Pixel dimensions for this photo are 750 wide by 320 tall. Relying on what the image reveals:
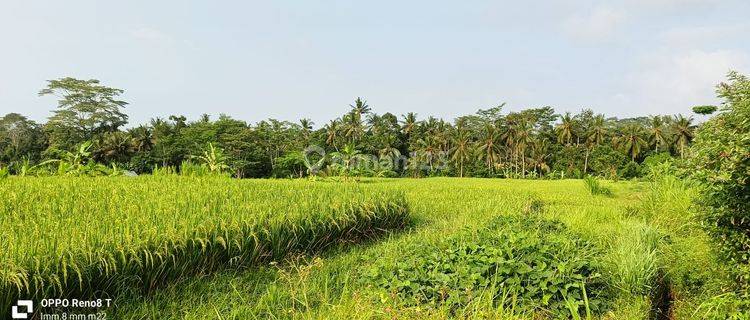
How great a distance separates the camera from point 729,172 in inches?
134

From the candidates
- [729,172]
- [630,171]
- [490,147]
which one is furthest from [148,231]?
[490,147]

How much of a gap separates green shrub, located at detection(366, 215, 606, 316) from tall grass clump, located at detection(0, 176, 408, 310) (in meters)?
1.50

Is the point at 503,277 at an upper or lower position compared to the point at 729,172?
lower

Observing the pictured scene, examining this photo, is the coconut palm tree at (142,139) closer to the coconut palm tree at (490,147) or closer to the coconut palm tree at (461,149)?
the coconut palm tree at (461,149)

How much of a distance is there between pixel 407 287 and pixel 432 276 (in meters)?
0.24

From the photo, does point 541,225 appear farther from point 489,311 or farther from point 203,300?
point 203,300

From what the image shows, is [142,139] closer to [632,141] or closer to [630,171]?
[630,171]

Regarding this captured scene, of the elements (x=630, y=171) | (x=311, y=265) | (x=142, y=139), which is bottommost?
(x=630, y=171)

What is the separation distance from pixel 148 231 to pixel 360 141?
51.0m

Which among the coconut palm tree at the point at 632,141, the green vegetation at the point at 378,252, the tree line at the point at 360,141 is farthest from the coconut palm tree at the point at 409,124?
the green vegetation at the point at 378,252

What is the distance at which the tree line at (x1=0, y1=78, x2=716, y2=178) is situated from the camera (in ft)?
148

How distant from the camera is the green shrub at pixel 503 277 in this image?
382 cm

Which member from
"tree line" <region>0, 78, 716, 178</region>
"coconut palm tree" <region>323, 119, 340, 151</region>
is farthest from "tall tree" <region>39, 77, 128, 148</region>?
"coconut palm tree" <region>323, 119, 340, 151</region>

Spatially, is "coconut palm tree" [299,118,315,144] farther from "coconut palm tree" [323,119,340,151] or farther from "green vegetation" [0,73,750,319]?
"green vegetation" [0,73,750,319]
